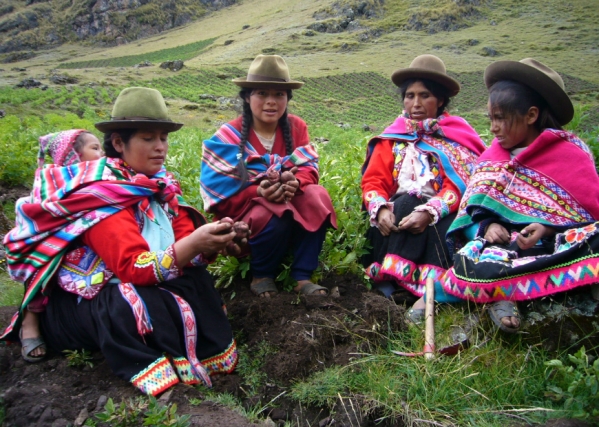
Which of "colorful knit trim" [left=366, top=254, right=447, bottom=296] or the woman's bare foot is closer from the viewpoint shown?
the woman's bare foot

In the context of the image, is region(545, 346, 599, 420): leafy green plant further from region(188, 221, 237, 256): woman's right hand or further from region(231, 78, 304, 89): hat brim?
region(231, 78, 304, 89): hat brim

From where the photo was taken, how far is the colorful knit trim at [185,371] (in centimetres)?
257

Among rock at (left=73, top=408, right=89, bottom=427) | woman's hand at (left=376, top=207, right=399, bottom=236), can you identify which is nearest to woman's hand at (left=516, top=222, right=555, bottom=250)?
woman's hand at (left=376, top=207, right=399, bottom=236)

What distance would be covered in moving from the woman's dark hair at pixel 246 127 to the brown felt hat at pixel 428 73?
0.83 metres

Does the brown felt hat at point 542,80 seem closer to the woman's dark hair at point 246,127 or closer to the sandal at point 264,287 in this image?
the woman's dark hair at point 246,127

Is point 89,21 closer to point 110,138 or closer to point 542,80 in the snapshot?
point 110,138

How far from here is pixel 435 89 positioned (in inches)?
146

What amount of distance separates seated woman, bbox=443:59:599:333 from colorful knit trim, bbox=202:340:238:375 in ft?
4.22

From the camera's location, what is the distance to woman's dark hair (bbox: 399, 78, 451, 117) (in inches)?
144

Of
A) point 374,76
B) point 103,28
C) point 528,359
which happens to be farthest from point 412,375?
point 103,28

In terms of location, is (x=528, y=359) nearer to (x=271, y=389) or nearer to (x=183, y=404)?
(x=271, y=389)

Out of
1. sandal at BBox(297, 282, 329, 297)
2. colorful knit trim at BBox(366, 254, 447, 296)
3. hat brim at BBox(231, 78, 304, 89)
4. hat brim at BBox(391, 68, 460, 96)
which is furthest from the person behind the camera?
hat brim at BBox(391, 68, 460, 96)

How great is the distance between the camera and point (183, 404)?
233 centimetres

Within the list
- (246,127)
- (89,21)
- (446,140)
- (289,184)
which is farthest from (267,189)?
(89,21)
